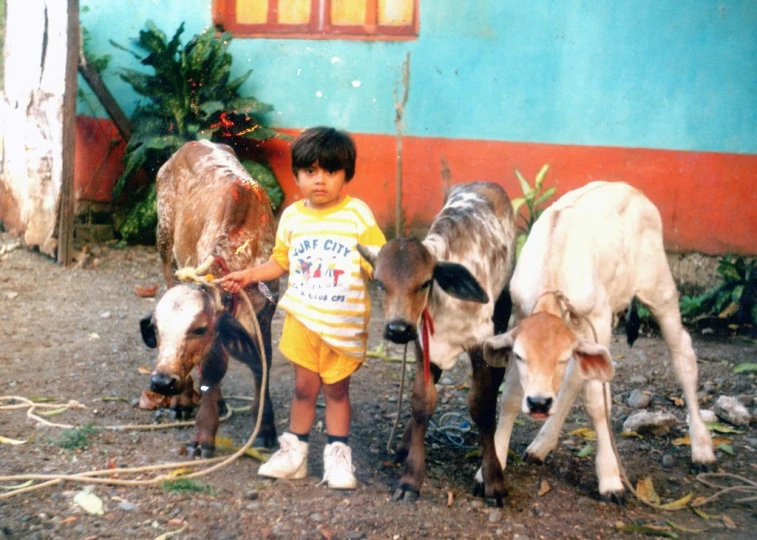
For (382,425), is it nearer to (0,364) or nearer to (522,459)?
(522,459)

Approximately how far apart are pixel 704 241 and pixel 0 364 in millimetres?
5689

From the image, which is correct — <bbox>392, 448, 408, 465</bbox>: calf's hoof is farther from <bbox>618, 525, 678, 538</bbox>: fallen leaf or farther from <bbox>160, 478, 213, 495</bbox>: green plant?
<bbox>618, 525, 678, 538</bbox>: fallen leaf

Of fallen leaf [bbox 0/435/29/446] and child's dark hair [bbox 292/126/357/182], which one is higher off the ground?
child's dark hair [bbox 292/126/357/182]

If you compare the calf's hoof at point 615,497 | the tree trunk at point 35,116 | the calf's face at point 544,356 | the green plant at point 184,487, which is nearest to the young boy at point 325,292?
the green plant at point 184,487

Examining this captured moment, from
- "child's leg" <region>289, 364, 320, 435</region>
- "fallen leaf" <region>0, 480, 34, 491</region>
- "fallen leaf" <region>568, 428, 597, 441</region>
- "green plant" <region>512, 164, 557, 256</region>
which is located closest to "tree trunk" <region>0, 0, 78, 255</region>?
"green plant" <region>512, 164, 557, 256</region>

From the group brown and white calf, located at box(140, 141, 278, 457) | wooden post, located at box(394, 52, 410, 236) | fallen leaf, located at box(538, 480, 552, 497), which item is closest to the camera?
brown and white calf, located at box(140, 141, 278, 457)

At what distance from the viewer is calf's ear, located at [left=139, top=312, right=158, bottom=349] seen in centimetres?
434

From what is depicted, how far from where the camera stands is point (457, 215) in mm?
4516

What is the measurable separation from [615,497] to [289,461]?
5.08 ft

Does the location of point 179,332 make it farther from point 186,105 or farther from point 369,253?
point 186,105

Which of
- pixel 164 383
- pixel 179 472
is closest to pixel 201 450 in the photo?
pixel 179 472

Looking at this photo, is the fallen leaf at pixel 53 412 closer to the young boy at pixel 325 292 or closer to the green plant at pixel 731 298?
the young boy at pixel 325 292

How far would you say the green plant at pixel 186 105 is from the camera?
8289 mm

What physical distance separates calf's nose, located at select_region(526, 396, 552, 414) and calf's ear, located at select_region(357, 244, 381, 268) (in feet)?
2.98
